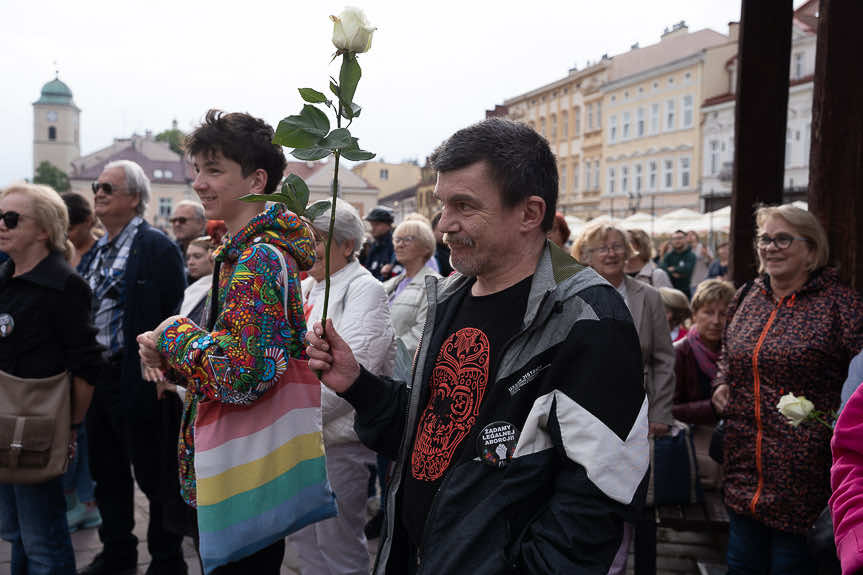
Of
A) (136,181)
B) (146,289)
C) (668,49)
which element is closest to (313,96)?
(146,289)

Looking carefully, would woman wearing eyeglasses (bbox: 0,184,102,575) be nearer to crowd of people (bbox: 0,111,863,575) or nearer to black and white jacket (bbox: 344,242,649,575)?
crowd of people (bbox: 0,111,863,575)

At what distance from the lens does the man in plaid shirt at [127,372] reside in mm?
4055

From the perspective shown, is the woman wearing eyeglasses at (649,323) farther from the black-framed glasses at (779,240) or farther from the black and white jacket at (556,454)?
the black and white jacket at (556,454)

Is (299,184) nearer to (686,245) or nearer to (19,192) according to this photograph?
(19,192)

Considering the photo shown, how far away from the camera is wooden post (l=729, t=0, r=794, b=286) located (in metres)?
4.83

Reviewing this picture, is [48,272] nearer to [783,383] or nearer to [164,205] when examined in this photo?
[783,383]

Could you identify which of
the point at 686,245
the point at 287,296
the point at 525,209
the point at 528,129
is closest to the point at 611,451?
the point at 525,209

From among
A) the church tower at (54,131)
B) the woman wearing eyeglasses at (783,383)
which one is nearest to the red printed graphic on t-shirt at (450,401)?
the woman wearing eyeglasses at (783,383)

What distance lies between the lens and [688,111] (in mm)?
43719

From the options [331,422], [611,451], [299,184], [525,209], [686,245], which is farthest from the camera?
[686,245]

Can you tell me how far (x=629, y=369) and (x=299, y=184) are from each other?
90cm

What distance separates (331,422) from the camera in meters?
3.51

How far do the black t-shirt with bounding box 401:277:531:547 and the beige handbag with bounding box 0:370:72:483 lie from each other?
2144 millimetres

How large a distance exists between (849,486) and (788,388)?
1745 millimetres
